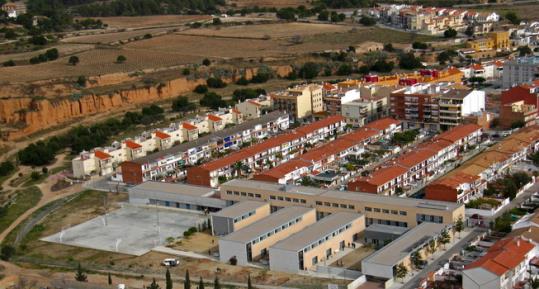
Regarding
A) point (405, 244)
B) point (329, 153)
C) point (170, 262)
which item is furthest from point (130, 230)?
point (405, 244)

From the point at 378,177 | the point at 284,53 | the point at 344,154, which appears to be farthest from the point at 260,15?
the point at 378,177

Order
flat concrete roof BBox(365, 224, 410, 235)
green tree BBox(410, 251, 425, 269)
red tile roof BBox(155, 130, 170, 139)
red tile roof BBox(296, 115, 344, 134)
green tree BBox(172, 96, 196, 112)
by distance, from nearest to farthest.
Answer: green tree BBox(410, 251, 425, 269)
flat concrete roof BBox(365, 224, 410, 235)
red tile roof BBox(296, 115, 344, 134)
red tile roof BBox(155, 130, 170, 139)
green tree BBox(172, 96, 196, 112)

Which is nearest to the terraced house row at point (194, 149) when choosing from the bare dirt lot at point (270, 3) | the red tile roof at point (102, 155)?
the red tile roof at point (102, 155)

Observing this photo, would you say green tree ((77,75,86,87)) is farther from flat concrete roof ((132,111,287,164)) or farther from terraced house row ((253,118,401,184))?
terraced house row ((253,118,401,184))

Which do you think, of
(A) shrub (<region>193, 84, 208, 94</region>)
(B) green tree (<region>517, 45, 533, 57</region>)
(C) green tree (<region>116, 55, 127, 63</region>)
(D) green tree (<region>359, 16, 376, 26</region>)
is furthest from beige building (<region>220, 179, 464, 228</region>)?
(D) green tree (<region>359, 16, 376, 26</region>)

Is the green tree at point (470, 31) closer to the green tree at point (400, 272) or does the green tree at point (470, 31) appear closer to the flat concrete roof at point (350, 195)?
the flat concrete roof at point (350, 195)

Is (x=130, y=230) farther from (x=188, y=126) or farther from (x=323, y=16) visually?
(x=323, y=16)
